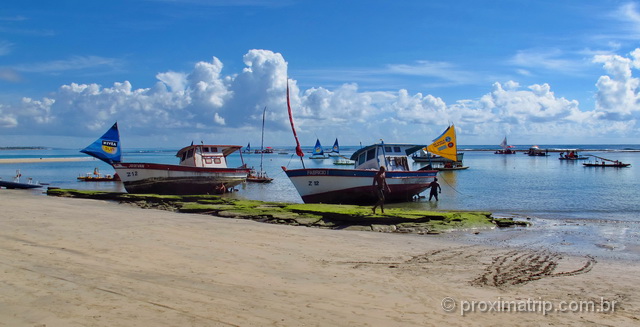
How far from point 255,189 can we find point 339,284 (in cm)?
2955

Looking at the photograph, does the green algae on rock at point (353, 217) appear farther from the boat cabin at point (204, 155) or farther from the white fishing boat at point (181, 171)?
the boat cabin at point (204, 155)

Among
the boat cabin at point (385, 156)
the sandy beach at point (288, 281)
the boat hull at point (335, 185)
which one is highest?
the boat cabin at point (385, 156)

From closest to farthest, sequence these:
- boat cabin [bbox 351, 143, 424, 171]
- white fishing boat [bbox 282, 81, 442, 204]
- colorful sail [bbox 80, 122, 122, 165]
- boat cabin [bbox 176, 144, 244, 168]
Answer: white fishing boat [bbox 282, 81, 442, 204], boat cabin [bbox 351, 143, 424, 171], boat cabin [bbox 176, 144, 244, 168], colorful sail [bbox 80, 122, 122, 165]

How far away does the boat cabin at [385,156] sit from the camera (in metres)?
26.0

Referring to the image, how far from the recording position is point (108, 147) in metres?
33.3

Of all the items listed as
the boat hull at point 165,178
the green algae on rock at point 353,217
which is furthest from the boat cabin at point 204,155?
the green algae on rock at point 353,217

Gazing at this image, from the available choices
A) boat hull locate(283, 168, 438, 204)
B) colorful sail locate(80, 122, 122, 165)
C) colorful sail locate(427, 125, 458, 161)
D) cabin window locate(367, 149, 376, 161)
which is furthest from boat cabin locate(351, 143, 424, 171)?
colorful sail locate(80, 122, 122, 165)

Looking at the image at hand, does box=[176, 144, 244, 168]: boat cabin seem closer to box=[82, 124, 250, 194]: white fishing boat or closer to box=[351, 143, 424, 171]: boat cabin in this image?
box=[82, 124, 250, 194]: white fishing boat

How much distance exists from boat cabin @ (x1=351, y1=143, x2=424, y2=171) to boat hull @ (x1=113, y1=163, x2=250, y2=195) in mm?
10554

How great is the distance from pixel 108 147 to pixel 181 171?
7.19m

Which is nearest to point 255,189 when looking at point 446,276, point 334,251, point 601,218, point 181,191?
point 181,191

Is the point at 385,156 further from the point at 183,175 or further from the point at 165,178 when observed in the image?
the point at 165,178

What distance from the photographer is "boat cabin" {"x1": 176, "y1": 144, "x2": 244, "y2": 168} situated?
1248 inches

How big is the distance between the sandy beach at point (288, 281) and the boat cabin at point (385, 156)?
1304cm
